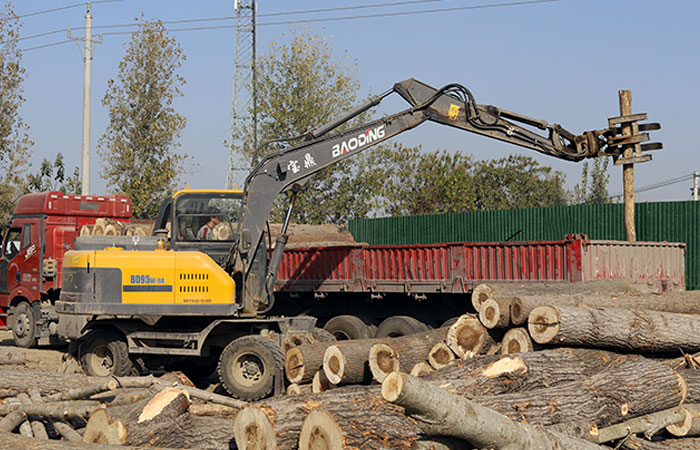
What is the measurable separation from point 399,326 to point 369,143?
317cm

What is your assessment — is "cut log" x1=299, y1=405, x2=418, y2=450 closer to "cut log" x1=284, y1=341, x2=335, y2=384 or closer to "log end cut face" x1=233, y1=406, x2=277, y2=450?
"log end cut face" x1=233, y1=406, x2=277, y2=450

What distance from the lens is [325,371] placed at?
1010 cm

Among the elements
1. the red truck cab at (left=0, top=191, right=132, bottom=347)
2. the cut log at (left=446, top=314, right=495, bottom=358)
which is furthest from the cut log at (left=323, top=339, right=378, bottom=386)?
the red truck cab at (left=0, top=191, right=132, bottom=347)

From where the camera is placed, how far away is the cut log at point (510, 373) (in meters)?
8.21

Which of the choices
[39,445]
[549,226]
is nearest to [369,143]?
[39,445]

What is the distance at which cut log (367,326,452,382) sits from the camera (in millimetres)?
9883

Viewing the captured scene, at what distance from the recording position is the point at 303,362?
10.4 meters

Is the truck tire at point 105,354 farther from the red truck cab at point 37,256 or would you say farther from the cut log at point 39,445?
the red truck cab at point 37,256

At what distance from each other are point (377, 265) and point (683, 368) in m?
5.68

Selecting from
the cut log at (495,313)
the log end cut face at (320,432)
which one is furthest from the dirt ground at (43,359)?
the log end cut face at (320,432)

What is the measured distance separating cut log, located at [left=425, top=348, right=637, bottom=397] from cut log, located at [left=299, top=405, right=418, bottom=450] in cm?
101

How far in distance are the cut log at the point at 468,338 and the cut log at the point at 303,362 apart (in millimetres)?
1624

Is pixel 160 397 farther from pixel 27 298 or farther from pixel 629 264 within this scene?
pixel 27 298

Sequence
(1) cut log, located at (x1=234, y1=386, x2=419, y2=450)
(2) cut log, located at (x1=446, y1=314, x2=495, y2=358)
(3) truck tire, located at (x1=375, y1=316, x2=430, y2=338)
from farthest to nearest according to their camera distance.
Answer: (3) truck tire, located at (x1=375, y1=316, x2=430, y2=338), (2) cut log, located at (x1=446, y1=314, x2=495, y2=358), (1) cut log, located at (x1=234, y1=386, x2=419, y2=450)
